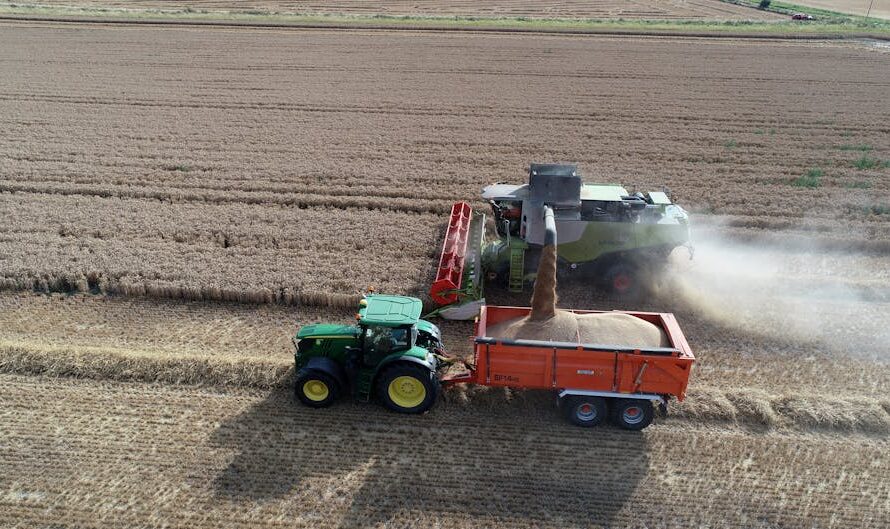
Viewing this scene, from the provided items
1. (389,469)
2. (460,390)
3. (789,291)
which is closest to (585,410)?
(460,390)

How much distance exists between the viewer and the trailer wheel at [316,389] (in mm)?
8602

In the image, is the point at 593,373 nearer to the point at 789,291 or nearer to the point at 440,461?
the point at 440,461

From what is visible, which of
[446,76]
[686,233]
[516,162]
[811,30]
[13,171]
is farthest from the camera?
[811,30]

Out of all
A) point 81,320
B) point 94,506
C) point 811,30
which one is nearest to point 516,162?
point 81,320

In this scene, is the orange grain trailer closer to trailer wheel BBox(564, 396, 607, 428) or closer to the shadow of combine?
trailer wheel BBox(564, 396, 607, 428)

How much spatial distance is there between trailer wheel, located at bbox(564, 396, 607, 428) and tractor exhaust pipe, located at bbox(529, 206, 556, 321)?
1327 mm

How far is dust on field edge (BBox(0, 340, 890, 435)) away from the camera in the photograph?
28.9 ft

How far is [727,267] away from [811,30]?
36.2 m

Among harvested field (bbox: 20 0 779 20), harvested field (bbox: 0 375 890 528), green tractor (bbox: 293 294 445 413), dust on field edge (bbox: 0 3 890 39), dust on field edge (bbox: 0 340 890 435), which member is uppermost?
harvested field (bbox: 20 0 779 20)

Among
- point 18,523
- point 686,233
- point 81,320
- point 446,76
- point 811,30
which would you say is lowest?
point 18,523

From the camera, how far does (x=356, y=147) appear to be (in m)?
19.7

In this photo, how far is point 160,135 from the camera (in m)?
20.5

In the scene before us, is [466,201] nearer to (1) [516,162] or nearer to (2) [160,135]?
(1) [516,162]

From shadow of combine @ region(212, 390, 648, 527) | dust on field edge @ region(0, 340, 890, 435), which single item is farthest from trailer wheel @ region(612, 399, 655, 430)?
dust on field edge @ region(0, 340, 890, 435)
